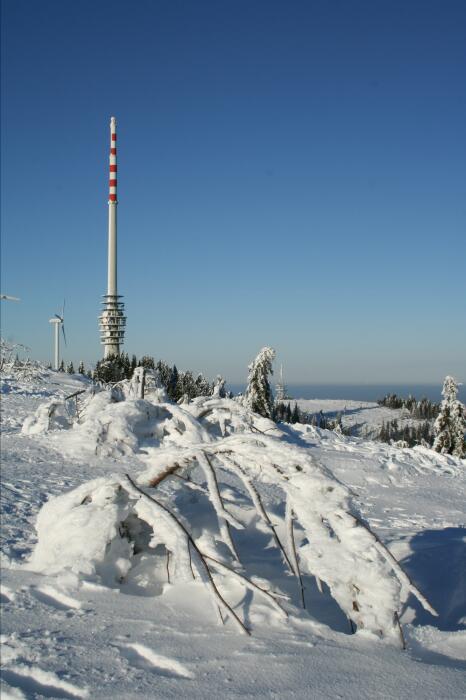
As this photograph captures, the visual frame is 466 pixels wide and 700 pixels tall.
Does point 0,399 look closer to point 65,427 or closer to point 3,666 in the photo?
point 65,427

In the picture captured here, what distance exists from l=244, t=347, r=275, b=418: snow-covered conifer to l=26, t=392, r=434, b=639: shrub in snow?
34.1m

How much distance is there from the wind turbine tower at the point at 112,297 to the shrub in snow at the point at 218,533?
83990 millimetres

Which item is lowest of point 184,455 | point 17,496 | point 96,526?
point 17,496

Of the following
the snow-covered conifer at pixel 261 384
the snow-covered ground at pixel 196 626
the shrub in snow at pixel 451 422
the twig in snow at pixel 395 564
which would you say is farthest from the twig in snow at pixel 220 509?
the shrub in snow at pixel 451 422

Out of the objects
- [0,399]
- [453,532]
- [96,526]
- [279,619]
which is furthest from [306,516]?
[0,399]

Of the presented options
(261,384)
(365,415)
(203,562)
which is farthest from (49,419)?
(365,415)

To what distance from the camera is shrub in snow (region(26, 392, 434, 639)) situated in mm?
3957

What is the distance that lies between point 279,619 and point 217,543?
4.79 feet

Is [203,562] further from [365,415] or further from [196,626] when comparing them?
[365,415]

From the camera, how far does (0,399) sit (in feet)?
63.5

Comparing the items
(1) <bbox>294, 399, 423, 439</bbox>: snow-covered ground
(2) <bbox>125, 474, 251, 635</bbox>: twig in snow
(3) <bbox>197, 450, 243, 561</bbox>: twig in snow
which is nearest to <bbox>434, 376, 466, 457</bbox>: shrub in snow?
(3) <bbox>197, 450, 243, 561</bbox>: twig in snow

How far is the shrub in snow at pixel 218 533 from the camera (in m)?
3.96

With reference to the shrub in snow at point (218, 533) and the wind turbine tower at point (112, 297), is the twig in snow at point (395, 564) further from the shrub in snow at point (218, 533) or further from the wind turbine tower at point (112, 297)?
the wind turbine tower at point (112, 297)

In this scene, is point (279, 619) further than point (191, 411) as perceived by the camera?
No
